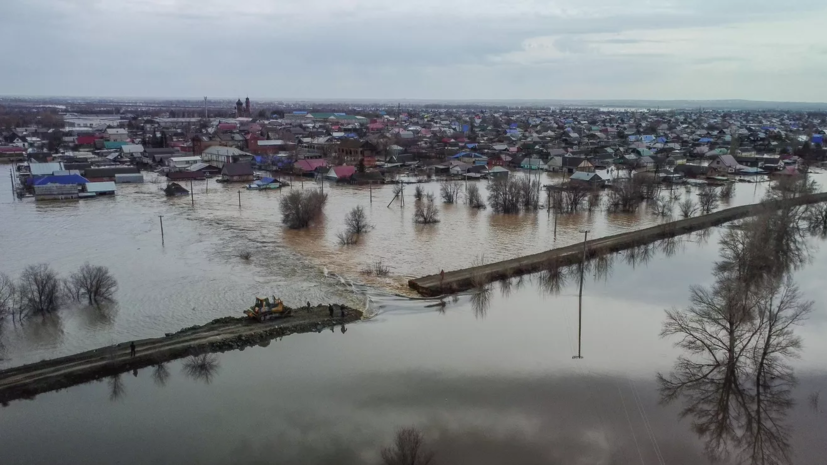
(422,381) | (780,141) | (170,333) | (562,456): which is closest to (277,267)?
(170,333)

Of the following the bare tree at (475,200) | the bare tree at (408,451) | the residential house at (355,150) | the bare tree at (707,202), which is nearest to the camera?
the bare tree at (408,451)

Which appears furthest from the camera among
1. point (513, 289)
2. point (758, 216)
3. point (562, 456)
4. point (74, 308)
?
point (758, 216)

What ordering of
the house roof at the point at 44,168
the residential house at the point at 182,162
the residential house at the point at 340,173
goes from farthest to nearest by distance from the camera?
1. the residential house at the point at 182,162
2. the residential house at the point at 340,173
3. the house roof at the point at 44,168

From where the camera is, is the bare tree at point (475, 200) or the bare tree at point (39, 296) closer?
the bare tree at point (39, 296)

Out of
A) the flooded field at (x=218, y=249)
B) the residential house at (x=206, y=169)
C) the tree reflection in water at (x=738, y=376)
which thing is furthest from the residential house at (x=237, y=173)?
the tree reflection in water at (x=738, y=376)

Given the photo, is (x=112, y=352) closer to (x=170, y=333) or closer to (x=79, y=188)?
→ (x=170, y=333)

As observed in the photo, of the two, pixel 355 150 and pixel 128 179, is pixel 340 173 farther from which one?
pixel 128 179

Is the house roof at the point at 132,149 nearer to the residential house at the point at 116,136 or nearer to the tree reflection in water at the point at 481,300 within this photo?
the residential house at the point at 116,136

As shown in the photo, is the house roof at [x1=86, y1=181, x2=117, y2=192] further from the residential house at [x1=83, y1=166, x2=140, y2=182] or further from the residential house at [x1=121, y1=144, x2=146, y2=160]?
the residential house at [x1=121, y1=144, x2=146, y2=160]
